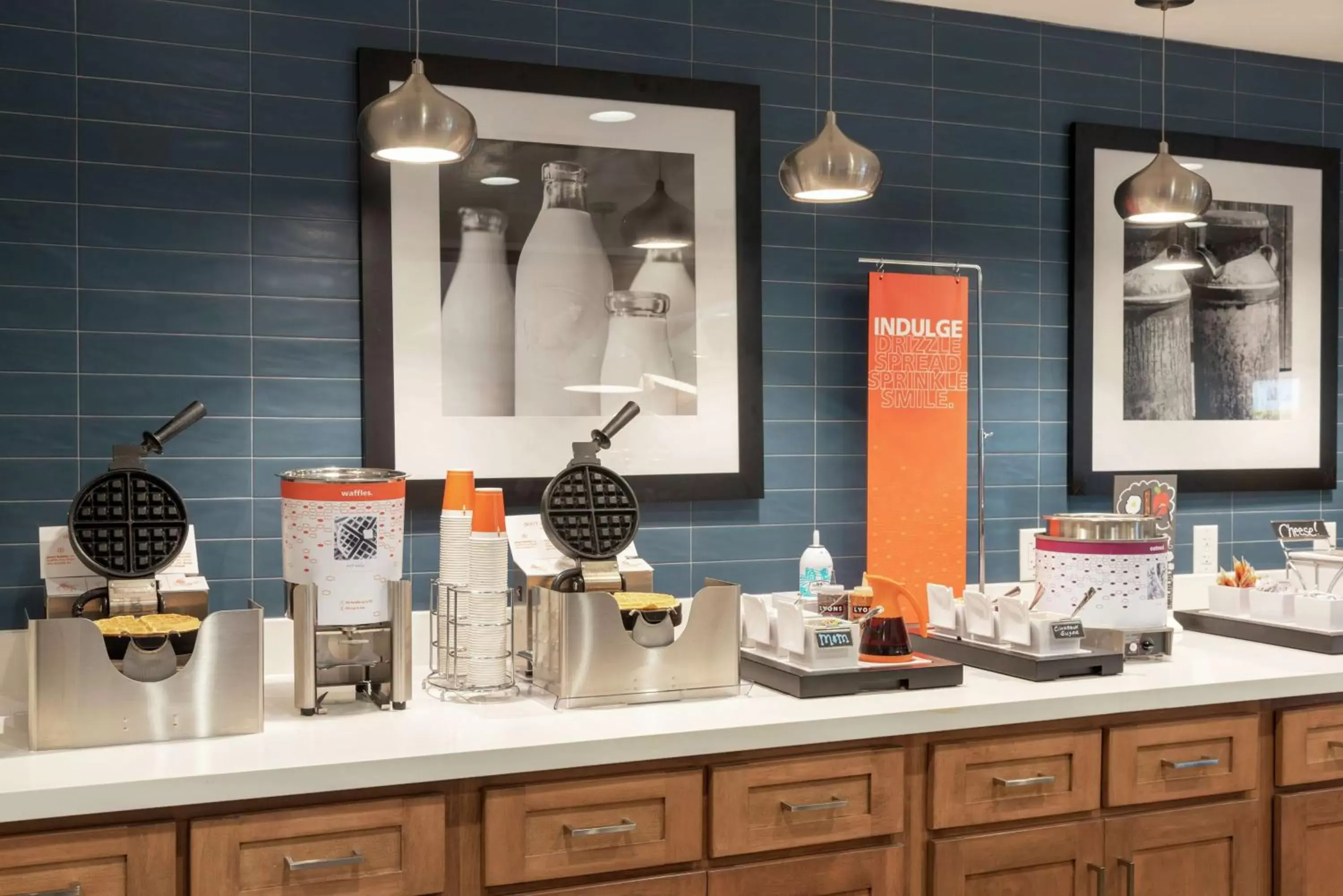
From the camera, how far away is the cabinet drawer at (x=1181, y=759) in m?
2.43

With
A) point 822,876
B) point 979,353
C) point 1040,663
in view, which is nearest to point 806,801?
point 822,876

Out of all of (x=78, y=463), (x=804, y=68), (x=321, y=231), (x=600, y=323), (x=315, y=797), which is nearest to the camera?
(x=315, y=797)

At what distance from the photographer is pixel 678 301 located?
3.02 meters

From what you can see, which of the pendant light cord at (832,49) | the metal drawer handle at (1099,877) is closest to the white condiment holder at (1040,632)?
the metal drawer handle at (1099,877)

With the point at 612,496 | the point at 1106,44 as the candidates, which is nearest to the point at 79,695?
the point at 612,496

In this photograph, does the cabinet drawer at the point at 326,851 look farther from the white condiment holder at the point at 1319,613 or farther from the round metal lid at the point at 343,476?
the white condiment holder at the point at 1319,613

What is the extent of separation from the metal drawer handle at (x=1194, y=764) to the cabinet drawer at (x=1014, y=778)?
Answer: 0.16 m

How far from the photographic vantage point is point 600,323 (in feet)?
9.71

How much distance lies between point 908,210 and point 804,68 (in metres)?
0.45

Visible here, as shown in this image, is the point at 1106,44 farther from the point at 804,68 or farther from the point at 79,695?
the point at 79,695

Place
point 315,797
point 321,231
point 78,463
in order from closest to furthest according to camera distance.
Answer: point 315,797, point 78,463, point 321,231

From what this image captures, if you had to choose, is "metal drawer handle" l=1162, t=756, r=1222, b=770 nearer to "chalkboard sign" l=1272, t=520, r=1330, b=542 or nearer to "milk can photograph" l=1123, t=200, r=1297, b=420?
"chalkboard sign" l=1272, t=520, r=1330, b=542

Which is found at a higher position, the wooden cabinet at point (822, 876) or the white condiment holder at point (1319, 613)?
the white condiment holder at point (1319, 613)

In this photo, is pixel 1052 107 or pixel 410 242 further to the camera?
pixel 1052 107
